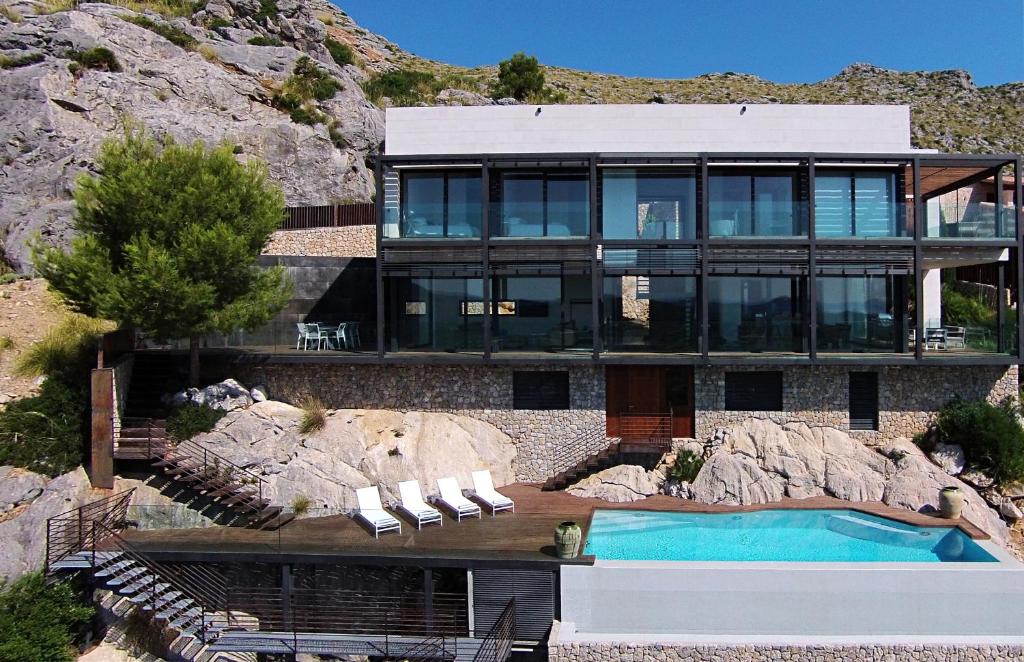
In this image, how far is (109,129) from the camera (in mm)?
31328

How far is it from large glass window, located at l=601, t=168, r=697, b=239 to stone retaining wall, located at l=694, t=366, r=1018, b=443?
14.9 feet

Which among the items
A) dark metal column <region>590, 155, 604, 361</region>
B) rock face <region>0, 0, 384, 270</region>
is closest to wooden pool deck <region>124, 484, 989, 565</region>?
dark metal column <region>590, 155, 604, 361</region>

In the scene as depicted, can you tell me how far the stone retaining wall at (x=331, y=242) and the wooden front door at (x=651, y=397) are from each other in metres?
13.7

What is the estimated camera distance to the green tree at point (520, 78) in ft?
170

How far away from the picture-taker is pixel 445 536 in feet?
45.5

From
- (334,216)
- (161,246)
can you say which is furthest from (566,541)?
(334,216)

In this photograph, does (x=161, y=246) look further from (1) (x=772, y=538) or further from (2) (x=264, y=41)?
(2) (x=264, y=41)

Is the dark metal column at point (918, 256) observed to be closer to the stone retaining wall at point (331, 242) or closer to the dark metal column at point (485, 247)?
the dark metal column at point (485, 247)

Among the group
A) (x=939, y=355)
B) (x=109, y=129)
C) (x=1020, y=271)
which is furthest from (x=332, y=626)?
(x=109, y=129)

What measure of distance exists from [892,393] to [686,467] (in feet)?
21.5

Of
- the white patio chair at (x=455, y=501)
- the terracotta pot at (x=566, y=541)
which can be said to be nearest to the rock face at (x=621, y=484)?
the white patio chair at (x=455, y=501)

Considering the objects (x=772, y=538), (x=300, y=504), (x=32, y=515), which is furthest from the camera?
(x=300, y=504)

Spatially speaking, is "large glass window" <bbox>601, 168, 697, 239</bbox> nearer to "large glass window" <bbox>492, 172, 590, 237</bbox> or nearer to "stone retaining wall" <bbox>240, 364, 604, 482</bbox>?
"large glass window" <bbox>492, 172, 590, 237</bbox>

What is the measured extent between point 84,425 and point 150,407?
1732 millimetres
